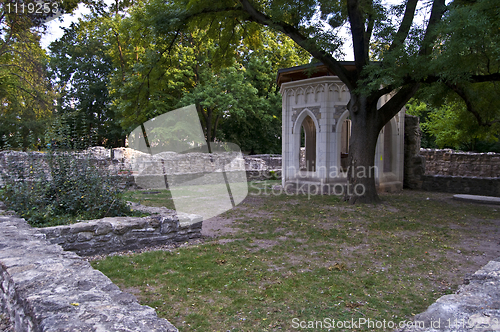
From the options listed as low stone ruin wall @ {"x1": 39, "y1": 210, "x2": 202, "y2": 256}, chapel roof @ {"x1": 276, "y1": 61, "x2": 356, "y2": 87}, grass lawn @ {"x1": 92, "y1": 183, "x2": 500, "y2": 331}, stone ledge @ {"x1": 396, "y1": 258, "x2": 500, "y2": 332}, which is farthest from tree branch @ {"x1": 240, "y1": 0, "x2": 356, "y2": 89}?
stone ledge @ {"x1": 396, "y1": 258, "x2": 500, "y2": 332}

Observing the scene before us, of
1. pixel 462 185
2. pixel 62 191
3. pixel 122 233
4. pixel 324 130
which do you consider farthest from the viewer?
pixel 462 185

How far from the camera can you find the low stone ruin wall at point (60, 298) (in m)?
1.99

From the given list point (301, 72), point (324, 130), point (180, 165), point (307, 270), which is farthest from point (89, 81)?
point (307, 270)

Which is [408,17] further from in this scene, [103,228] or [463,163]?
[463,163]

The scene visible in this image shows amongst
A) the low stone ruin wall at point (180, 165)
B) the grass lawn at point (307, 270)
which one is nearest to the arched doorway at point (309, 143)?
the low stone ruin wall at point (180, 165)

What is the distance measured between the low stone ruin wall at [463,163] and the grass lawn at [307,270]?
529 inches

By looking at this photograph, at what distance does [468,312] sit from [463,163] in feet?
68.7

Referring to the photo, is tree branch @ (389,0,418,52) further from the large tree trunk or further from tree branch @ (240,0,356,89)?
the large tree trunk

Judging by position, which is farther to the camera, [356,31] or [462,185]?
[462,185]

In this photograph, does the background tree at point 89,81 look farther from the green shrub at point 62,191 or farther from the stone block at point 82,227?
the stone block at point 82,227

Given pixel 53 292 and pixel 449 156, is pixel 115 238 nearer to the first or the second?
pixel 53 292

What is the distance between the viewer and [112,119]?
33.3 m

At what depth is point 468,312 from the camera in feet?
7.32

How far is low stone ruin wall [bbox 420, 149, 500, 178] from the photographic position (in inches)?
741
